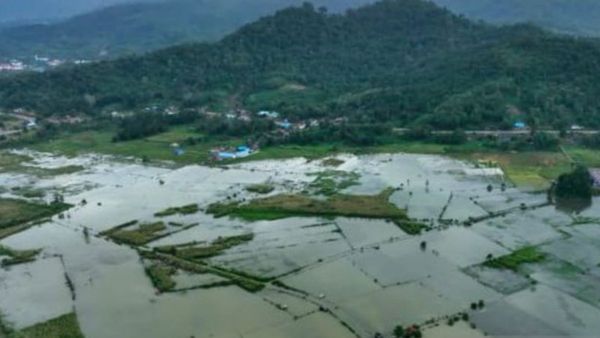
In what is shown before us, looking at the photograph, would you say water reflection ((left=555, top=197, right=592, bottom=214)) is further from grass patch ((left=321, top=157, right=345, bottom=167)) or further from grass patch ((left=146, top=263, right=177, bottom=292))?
grass patch ((left=146, top=263, right=177, bottom=292))

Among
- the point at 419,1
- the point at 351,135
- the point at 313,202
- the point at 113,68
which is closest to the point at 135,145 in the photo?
the point at 351,135

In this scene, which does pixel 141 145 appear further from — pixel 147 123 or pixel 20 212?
pixel 20 212

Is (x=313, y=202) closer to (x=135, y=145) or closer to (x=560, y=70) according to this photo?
(x=135, y=145)

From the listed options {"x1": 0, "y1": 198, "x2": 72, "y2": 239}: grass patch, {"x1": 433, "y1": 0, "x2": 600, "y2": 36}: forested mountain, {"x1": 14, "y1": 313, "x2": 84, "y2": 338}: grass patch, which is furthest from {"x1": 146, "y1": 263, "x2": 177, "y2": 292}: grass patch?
{"x1": 433, "y1": 0, "x2": 600, "y2": 36}: forested mountain

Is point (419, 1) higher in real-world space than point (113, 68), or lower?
higher

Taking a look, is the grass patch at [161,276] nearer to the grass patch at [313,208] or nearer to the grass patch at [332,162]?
the grass patch at [313,208]

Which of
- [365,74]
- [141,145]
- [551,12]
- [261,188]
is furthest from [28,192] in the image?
[551,12]
